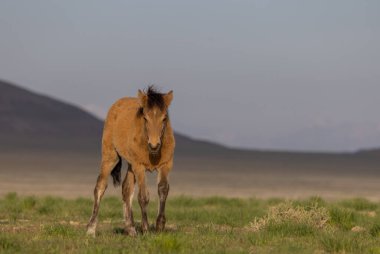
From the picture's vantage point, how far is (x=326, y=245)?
11391 mm

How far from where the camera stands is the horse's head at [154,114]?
1191cm

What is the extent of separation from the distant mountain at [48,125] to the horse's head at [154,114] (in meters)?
81.6

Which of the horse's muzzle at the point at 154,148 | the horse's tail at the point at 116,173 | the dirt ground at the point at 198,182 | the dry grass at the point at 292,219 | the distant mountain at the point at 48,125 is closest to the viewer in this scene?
the horse's muzzle at the point at 154,148

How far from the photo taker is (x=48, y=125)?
119000 mm

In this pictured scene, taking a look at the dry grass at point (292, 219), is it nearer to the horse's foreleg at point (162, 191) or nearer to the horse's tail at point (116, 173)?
the horse's foreleg at point (162, 191)

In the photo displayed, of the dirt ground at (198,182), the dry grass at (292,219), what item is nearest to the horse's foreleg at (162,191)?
the dry grass at (292,219)

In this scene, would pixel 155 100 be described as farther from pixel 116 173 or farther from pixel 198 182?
pixel 198 182

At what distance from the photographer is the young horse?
1209 centimetres

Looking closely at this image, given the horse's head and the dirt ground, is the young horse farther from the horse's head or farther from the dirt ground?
the dirt ground

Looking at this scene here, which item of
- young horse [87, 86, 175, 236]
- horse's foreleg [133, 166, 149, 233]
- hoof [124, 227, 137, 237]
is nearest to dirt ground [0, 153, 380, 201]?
young horse [87, 86, 175, 236]

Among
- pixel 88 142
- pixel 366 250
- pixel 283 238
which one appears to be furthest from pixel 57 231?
pixel 88 142

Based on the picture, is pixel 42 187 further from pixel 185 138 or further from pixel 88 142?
pixel 185 138

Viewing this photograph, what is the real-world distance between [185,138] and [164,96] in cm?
11455

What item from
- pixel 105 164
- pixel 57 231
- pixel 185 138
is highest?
pixel 185 138
